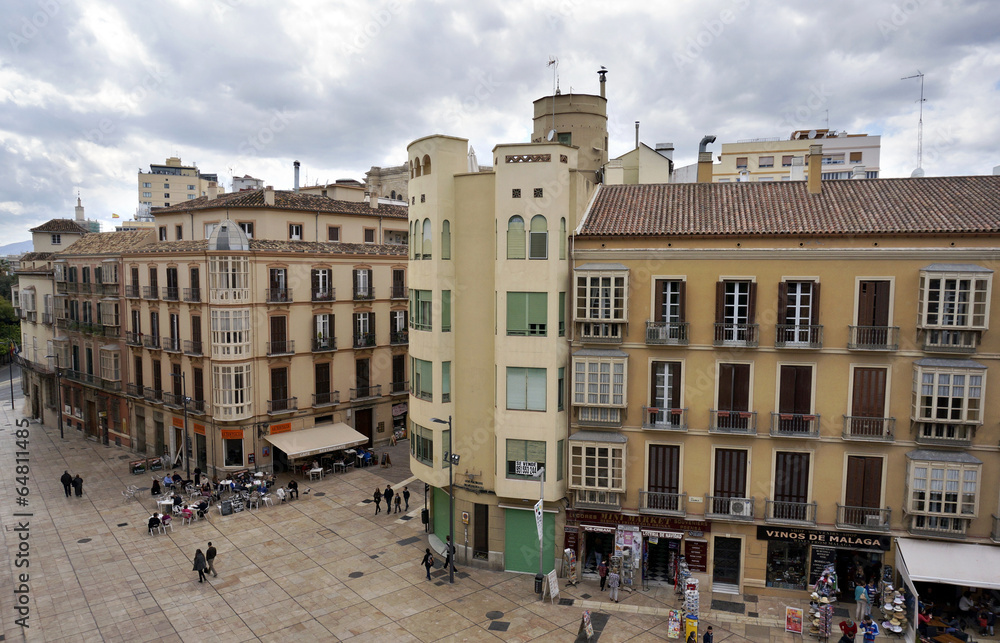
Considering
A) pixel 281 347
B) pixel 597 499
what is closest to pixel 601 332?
pixel 597 499

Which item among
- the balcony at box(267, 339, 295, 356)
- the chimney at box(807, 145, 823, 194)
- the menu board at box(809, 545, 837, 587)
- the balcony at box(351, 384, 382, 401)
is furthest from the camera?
the balcony at box(351, 384, 382, 401)

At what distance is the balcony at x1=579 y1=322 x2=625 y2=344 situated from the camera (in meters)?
26.0

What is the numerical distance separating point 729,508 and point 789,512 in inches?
88.9

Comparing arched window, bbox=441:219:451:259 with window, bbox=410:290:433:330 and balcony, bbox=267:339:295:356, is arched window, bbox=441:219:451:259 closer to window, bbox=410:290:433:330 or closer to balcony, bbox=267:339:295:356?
window, bbox=410:290:433:330

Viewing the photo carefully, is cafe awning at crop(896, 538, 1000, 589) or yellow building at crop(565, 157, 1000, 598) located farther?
yellow building at crop(565, 157, 1000, 598)

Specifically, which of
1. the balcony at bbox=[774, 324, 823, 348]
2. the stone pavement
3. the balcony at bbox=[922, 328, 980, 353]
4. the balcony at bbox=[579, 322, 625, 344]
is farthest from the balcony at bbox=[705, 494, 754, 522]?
the balcony at bbox=[922, 328, 980, 353]

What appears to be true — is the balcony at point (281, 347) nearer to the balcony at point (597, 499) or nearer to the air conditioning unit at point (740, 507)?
the balcony at point (597, 499)

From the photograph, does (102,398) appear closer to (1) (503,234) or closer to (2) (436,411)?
(2) (436,411)

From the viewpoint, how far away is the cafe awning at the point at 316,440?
39156 mm

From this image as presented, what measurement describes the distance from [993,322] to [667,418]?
12.2 m

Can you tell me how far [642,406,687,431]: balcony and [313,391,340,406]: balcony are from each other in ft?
80.2

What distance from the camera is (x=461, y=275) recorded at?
92.3 ft

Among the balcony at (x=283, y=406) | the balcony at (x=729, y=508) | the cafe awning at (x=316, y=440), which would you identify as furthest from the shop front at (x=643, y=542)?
the balcony at (x=283, y=406)

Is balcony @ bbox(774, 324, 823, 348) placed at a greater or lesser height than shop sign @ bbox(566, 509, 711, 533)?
greater
